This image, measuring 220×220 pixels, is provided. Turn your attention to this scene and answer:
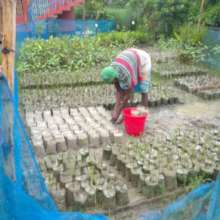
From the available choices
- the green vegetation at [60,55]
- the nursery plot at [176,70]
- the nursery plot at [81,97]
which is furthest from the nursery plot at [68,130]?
the nursery plot at [176,70]

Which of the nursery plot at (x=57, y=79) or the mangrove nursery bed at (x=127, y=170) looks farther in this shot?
the nursery plot at (x=57, y=79)

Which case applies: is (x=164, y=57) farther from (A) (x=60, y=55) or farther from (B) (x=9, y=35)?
(B) (x=9, y=35)

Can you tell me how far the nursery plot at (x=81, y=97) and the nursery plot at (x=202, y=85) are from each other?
46 centimetres

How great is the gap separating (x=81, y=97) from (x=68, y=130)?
2053 mm

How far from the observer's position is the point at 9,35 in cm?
245

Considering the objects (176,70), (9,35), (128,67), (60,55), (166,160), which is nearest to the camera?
(9,35)

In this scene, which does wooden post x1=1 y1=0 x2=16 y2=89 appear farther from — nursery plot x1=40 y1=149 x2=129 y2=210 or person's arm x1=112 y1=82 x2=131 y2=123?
person's arm x1=112 y1=82 x2=131 y2=123

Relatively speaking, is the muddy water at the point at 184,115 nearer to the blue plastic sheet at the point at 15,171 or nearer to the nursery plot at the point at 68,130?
the nursery plot at the point at 68,130

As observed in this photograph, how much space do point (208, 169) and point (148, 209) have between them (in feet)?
3.09

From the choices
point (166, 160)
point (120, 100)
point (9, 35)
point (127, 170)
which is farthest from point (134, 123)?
point (9, 35)

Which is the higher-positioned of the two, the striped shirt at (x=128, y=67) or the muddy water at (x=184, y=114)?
the striped shirt at (x=128, y=67)

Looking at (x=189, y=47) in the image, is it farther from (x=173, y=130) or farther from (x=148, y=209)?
(x=148, y=209)

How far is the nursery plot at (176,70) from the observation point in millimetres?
9219

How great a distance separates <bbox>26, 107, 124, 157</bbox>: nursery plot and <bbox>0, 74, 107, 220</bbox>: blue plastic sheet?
6.97ft
